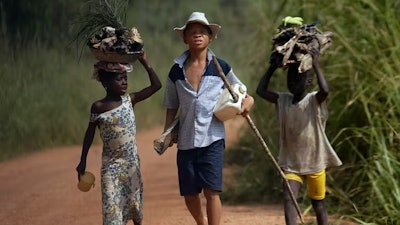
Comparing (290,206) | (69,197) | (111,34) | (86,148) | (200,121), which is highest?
(111,34)

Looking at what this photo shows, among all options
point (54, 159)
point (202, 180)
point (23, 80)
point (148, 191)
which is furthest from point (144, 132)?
point (202, 180)

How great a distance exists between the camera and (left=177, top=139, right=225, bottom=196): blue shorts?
582 cm

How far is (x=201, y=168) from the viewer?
585 cm

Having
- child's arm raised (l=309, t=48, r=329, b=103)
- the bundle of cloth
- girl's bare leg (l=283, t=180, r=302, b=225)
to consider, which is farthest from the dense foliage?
the bundle of cloth

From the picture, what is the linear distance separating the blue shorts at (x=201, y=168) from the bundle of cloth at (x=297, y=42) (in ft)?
2.55

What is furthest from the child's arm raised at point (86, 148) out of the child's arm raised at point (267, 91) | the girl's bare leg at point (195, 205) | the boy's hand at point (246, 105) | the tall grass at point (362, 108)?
the tall grass at point (362, 108)

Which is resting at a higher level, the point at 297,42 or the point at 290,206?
the point at 297,42

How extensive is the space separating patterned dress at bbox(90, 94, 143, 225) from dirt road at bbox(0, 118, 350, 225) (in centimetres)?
137

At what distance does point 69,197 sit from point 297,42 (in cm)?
358

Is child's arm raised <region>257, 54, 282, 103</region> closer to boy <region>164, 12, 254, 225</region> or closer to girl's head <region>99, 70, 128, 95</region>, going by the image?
boy <region>164, 12, 254, 225</region>

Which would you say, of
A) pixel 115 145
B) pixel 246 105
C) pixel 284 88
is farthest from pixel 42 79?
pixel 246 105

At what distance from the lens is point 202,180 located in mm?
5828

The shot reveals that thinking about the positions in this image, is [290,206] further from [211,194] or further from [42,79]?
[42,79]

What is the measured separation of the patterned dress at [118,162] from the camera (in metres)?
5.66
